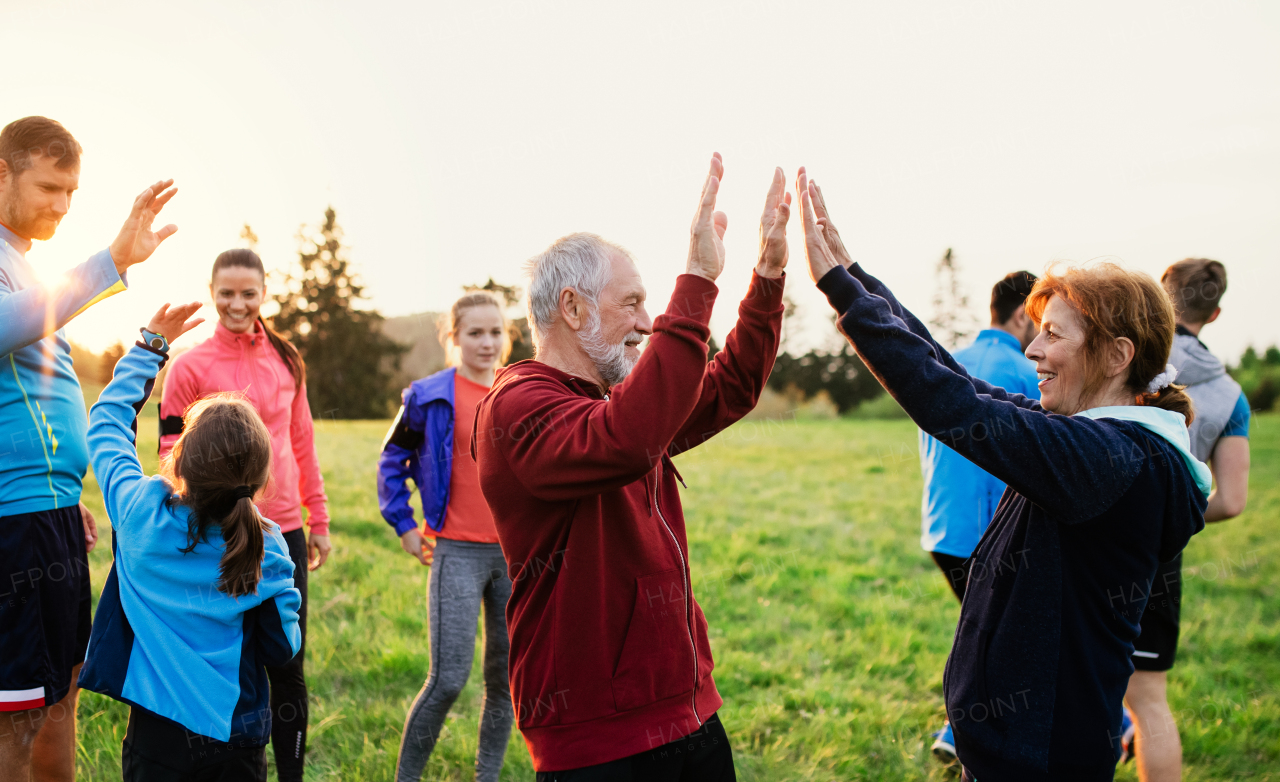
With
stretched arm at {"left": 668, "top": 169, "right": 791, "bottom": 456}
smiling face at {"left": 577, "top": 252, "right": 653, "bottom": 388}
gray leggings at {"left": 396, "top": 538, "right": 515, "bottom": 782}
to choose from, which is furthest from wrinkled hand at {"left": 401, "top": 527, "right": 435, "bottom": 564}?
smiling face at {"left": 577, "top": 252, "right": 653, "bottom": 388}

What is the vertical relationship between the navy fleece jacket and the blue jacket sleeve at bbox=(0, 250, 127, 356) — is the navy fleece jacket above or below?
below

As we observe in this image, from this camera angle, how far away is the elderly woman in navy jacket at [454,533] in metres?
3.18

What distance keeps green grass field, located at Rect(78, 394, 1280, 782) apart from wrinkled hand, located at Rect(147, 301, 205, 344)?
7.02 feet

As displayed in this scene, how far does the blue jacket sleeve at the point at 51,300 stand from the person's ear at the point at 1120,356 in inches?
110

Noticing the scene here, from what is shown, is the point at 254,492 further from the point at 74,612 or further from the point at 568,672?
the point at 568,672

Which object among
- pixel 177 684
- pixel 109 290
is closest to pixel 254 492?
pixel 177 684

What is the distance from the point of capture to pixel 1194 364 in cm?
347

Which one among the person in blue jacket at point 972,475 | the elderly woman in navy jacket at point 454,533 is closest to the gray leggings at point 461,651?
the elderly woman in navy jacket at point 454,533

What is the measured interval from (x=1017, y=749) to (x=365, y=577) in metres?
5.34

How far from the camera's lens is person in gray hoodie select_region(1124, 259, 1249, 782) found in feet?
10.4

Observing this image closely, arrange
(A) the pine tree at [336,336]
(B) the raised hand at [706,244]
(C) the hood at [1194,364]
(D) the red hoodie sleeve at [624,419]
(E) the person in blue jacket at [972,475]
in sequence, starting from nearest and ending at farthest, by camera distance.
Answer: (D) the red hoodie sleeve at [624,419]
(B) the raised hand at [706,244]
(C) the hood at [1194,364]
(E) the person in blue jacket at [972,475]
(A) the pine tree at [336,336]

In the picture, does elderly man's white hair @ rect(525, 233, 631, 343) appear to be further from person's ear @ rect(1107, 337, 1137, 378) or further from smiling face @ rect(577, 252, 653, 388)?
person's ear @ rect(1107, 337, 1137, 378)

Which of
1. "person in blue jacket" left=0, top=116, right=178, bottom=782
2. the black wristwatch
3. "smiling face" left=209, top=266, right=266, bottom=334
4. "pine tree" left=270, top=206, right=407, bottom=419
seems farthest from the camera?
"pine tree" left=270, top=206, right=407, bottom=419

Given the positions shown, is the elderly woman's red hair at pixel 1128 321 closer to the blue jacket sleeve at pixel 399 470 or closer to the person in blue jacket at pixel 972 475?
the person in blue jacket at pixel 972 475
